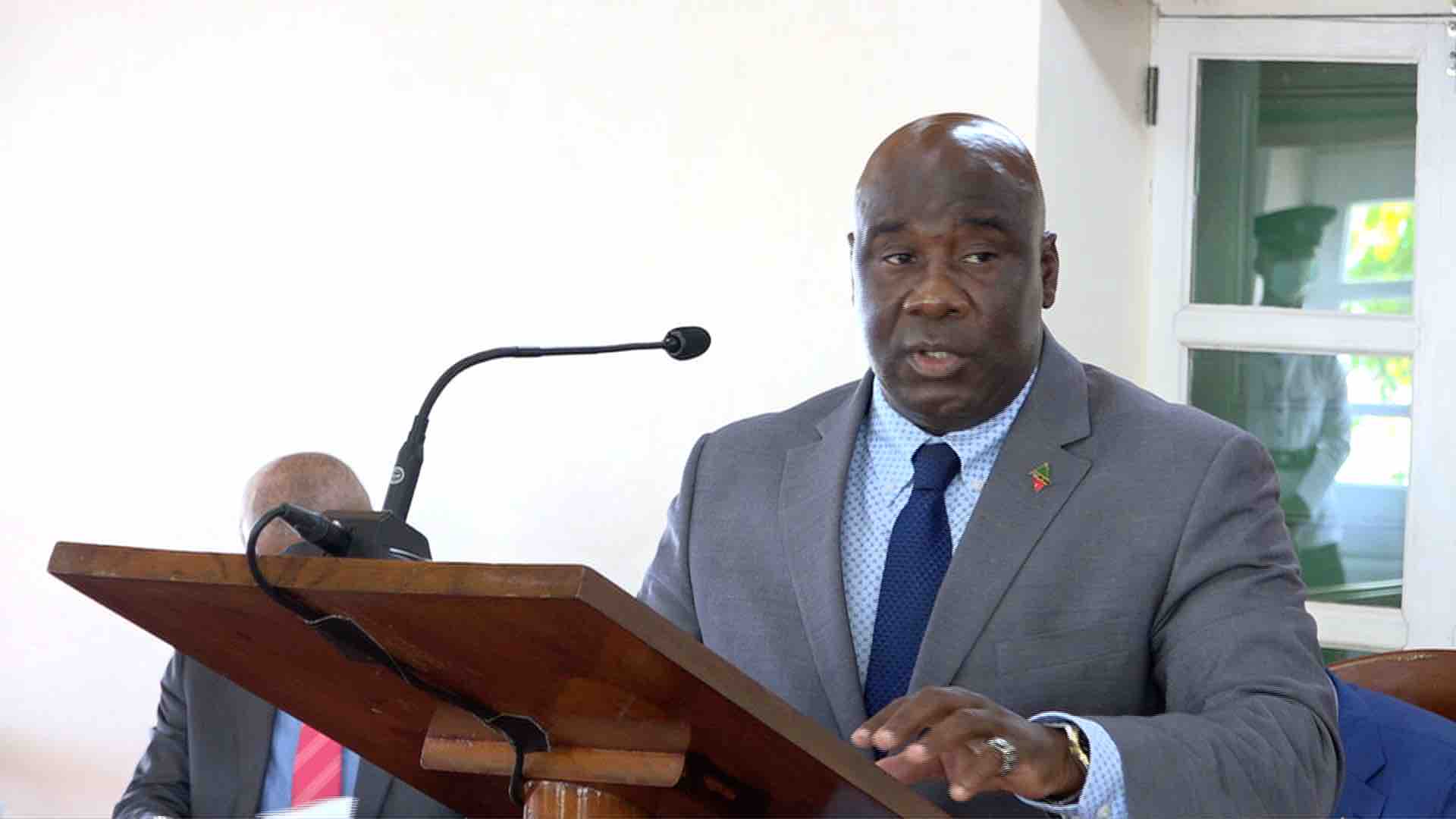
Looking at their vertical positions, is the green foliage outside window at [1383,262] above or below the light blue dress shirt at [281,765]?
above

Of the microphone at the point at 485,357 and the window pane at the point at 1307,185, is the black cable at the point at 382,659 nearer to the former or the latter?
the microphone at the point at 485,357

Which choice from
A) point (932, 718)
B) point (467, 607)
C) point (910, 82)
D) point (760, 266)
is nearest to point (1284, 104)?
point (910, 82)

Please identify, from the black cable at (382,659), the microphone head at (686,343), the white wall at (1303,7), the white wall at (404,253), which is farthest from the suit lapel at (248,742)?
the white wall at (1303,7)

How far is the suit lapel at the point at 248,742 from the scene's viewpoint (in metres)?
3.34

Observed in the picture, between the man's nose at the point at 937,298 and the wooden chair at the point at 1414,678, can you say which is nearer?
the man's nose at the point at 937,298

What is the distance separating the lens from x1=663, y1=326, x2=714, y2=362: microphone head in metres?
2.14

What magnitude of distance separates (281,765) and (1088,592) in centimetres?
191

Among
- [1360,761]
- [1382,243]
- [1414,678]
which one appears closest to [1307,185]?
[1382,243]

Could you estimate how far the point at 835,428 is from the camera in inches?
86.8

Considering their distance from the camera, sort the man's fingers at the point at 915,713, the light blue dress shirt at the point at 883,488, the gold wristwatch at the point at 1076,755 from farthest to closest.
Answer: the light blue dress shirt at the point at 883,488
the gold wristwatch at the point at 1076,755
the man's fingers at the point at 915,713

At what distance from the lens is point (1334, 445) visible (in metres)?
3.79

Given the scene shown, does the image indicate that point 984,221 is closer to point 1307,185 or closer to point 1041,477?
point 1041,477

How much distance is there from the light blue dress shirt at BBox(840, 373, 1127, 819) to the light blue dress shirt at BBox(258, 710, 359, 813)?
1.54m

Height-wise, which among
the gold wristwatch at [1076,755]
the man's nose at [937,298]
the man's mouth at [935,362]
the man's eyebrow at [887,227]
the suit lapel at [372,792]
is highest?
the man's eyebrow at [887,227]
